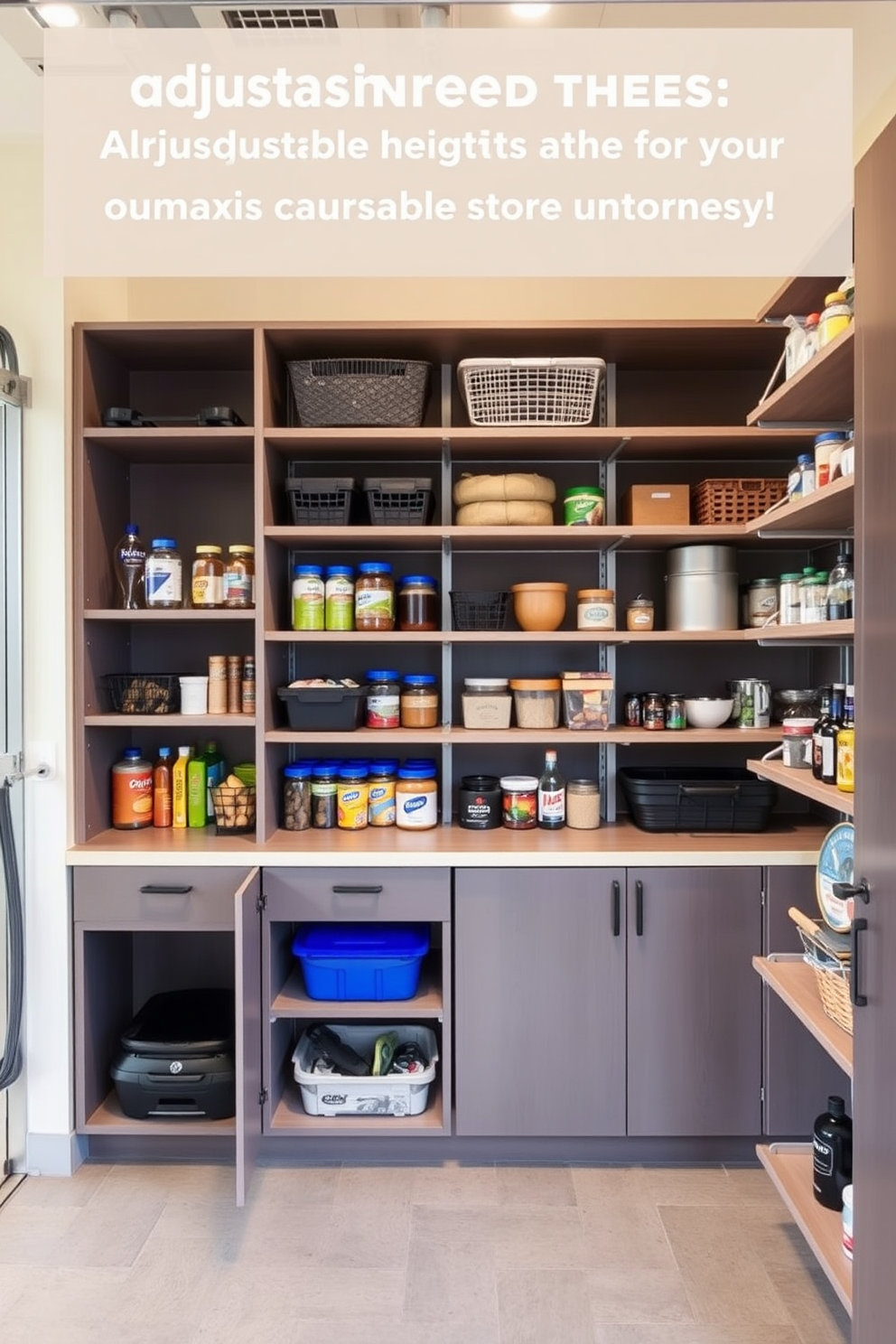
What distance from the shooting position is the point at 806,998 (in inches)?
72.0

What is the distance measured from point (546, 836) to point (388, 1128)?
0.89 metres

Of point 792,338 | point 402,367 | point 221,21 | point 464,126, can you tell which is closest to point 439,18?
point 464,126

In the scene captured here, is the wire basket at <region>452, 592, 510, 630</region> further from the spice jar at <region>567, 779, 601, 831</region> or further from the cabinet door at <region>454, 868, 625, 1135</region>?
the cabinet door at <region>454, 868, 625, 1135</region>

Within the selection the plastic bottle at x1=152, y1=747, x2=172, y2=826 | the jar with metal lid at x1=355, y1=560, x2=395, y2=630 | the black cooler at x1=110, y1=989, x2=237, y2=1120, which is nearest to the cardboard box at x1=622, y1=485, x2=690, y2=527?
the jar with metal lid at x1=355, y1=560, x2=395, y2=630

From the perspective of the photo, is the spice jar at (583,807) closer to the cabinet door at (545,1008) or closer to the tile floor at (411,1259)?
the cabinet door at (545,1008)

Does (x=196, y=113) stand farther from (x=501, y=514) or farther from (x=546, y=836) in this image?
(x=546, y=836)

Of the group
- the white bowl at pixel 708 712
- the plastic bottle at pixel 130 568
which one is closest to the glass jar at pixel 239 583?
the plastic bottle at pixel 130 568

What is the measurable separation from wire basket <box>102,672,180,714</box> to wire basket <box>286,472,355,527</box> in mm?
623

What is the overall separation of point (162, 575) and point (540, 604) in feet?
3.65

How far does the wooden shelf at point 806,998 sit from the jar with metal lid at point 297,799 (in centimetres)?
127

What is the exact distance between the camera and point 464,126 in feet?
5.70

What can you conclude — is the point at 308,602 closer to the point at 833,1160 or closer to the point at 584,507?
the point at 584,507

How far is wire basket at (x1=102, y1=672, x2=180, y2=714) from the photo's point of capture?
2.49m

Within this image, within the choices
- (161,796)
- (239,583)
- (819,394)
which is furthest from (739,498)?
(161,796)
